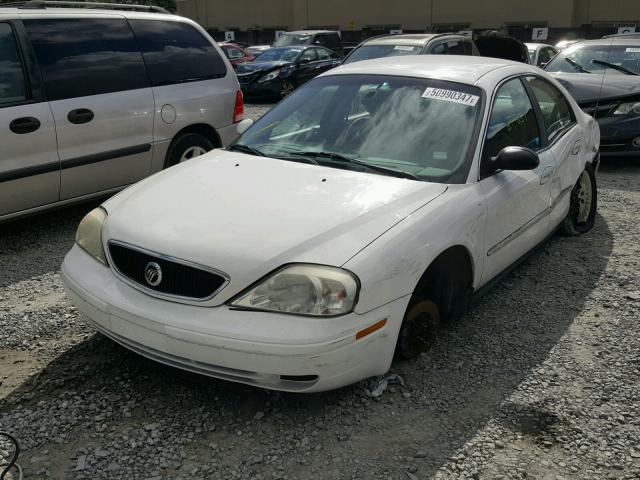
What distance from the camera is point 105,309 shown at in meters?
2.85

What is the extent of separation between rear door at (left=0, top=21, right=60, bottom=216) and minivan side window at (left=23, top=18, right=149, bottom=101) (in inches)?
5.4

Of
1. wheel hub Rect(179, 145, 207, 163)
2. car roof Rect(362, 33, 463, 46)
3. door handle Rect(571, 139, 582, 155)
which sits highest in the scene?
car roof Rect(362, 33, 463, 46)

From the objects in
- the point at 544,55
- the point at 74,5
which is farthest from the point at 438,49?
the point at 74,5

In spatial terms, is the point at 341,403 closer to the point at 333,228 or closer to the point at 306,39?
the point at 333,228

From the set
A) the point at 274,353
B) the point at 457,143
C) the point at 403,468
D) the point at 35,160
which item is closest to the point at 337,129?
the point at 457,143

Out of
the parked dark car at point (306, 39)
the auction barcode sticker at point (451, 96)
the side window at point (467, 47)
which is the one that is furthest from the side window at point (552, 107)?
the parked dark car at point (306, 39)

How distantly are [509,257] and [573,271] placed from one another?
1012 mm

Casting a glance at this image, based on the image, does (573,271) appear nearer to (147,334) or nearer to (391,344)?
(391,344)

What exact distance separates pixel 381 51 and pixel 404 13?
31.3 meters

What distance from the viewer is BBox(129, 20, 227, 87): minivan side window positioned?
5629 millimetres

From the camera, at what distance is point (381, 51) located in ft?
33.8

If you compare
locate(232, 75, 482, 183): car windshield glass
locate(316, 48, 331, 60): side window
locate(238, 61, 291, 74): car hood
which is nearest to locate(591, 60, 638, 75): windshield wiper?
locate(232, 75, 482, 183): car windshield glass

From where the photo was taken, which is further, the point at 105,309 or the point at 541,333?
the point at 541,333

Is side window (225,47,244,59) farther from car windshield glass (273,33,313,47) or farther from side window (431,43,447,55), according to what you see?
side window (431,43,447,55)
